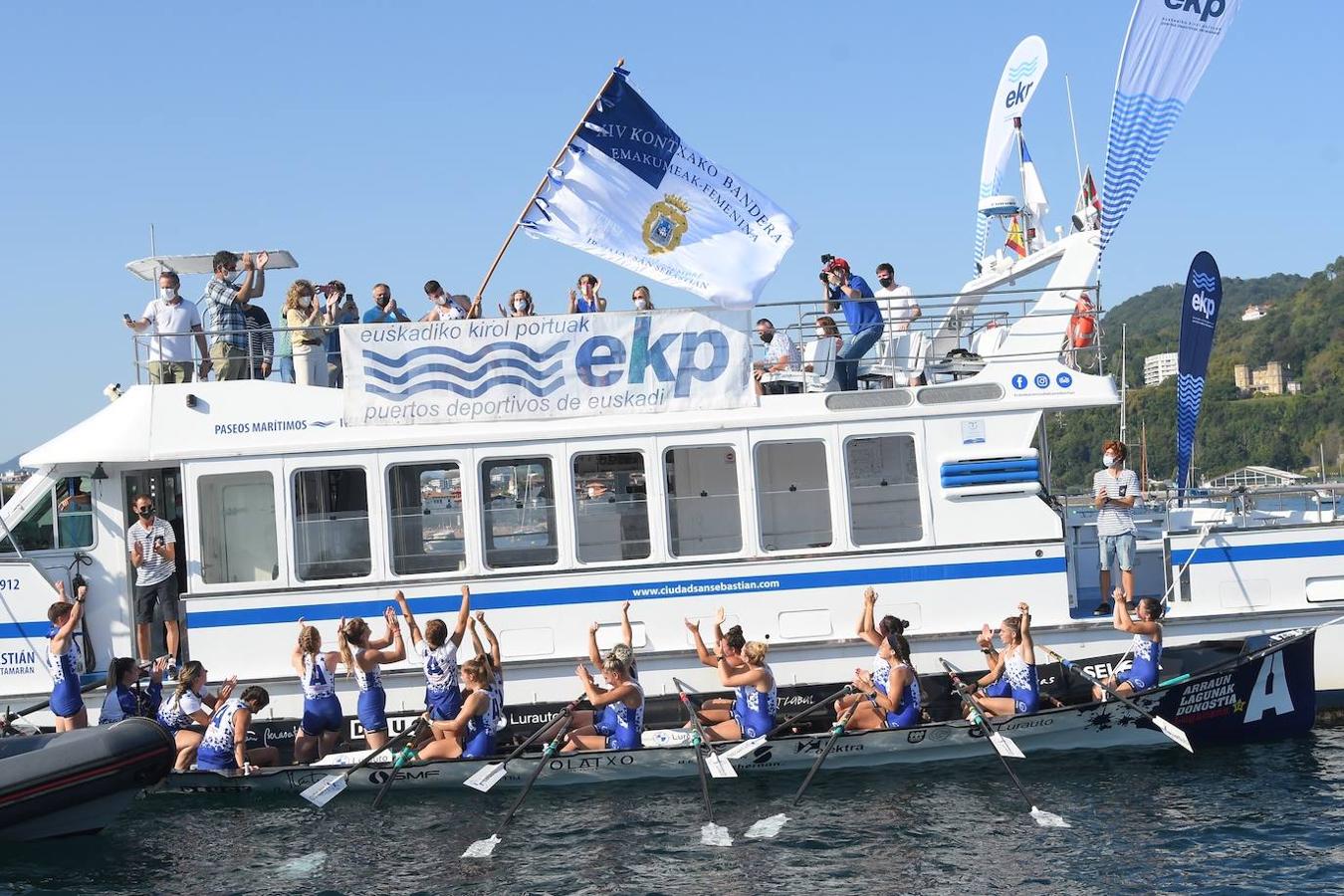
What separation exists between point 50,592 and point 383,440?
10.5ft

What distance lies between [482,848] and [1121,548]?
19.6 feet

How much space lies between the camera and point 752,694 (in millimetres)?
11180

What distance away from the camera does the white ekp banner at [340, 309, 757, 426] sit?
12.0 m

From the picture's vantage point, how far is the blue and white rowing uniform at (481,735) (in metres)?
11.2

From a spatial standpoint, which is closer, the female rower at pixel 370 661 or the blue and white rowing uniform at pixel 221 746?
the female rower at pixel 370 661

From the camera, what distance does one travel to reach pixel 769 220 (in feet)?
40.1

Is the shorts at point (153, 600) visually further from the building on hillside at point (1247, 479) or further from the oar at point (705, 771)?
the building on hillside at point (1247, 479)

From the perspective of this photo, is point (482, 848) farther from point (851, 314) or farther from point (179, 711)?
point (851, 314)

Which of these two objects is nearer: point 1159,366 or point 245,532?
point 245,532

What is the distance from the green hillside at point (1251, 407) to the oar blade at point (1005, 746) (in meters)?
56.7

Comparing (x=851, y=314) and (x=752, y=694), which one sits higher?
(x=851, y=314)

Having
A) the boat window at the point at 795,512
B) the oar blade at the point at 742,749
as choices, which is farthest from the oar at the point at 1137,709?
Answer: the oar blade at the point at 742,749

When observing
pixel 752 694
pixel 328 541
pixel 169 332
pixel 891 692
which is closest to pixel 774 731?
pixel 752 694

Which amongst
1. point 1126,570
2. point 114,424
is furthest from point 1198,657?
point 114,424
